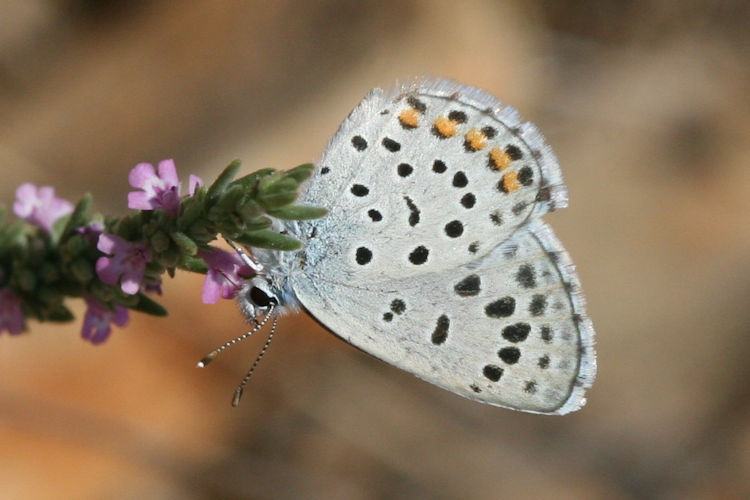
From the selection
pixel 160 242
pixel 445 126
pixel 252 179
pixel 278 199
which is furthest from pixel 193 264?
pixel 445 126

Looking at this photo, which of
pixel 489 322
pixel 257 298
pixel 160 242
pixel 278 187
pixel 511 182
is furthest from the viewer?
pixel 489 322

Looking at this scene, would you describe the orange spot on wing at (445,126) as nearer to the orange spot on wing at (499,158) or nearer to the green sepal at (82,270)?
the orange spot on wing at (499,158)

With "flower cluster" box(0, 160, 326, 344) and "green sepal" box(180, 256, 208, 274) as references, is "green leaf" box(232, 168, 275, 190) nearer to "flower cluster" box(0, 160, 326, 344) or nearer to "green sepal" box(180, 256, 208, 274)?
"flower cluster" box(0, 160, 326, 344)

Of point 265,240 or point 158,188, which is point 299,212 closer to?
point 265,240

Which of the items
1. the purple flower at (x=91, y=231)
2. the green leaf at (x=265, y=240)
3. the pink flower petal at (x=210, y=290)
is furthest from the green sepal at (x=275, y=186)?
the purple flower at (x=91, y=231)

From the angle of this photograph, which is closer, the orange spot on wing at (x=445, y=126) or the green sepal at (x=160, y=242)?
A: the green sepal at (x=160, y=242)

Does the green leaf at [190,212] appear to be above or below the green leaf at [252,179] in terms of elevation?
below

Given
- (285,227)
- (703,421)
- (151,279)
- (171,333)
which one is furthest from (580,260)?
(151,279)
